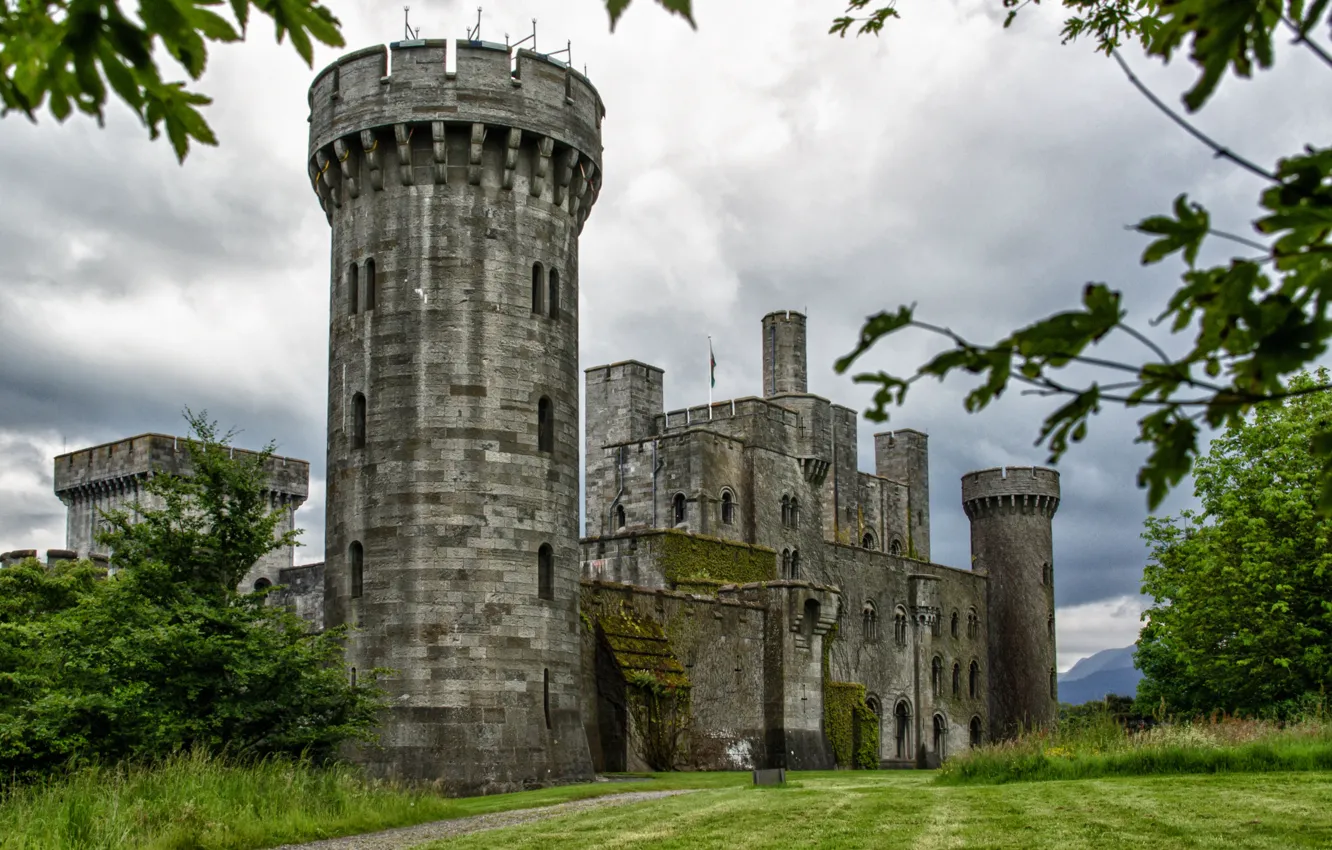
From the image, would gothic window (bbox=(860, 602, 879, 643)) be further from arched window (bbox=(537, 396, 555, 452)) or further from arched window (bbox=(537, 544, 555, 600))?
arched window (bbox=(537, 396, 555, 452))

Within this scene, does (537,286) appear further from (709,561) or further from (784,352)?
(784,352)

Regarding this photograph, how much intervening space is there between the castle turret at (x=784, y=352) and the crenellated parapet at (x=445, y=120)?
33.2 metres

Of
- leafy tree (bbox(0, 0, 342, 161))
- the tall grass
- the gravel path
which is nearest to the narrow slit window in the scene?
the gravel path

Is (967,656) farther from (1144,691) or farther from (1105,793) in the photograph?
(1105,793)

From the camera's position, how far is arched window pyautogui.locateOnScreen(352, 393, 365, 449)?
27.5 metres

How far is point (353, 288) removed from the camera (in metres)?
28.2

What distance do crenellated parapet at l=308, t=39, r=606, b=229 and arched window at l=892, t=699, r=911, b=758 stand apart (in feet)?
117

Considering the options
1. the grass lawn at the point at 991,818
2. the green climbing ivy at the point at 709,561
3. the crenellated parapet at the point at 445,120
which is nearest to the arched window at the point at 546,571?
the crenellated parapet at the point at 445,120

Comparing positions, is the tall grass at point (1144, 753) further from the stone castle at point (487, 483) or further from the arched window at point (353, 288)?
the arched window at point (353, 288)

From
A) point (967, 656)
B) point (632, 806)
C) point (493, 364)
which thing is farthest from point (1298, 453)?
point (967, 656)

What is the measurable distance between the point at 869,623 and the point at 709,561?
16479mm

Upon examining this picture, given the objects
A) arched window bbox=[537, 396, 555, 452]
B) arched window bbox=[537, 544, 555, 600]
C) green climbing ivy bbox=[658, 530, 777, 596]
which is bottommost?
arched window bbox=[537, 544, 555, 600]

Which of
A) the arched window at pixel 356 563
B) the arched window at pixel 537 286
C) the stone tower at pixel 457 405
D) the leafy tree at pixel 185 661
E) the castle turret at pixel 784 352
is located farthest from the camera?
the castle turret at pixel 784 352

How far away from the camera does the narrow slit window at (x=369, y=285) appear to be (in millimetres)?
27672
